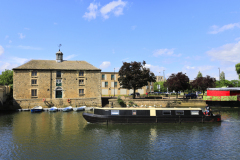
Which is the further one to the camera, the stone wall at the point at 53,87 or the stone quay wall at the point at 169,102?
the stone quay wall at the point at 169,102

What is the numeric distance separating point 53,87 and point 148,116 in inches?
1219

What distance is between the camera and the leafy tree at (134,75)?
Result: 49.9m

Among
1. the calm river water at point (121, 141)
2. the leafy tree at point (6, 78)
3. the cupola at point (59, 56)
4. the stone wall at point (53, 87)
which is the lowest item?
the calm river water at point (121, 141)

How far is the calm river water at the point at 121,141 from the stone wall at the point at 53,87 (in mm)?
19461

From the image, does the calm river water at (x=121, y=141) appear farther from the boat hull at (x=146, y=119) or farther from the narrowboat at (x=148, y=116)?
the narrowboat at (x=148, y=116)

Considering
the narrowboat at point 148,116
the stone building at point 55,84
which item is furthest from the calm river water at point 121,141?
the stone building at point 55,84

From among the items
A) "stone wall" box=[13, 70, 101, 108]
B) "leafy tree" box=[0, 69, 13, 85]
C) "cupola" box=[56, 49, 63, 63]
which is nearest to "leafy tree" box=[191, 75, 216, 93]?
"stone wall" box=[13, 70, 101, 108]

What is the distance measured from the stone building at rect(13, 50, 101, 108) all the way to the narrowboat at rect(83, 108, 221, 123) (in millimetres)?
21775

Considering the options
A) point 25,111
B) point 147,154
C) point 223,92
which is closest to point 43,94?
point 25,111

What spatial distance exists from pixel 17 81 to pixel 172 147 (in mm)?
43625

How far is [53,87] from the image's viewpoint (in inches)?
1918

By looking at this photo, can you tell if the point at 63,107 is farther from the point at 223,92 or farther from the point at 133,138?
the point at 223,92

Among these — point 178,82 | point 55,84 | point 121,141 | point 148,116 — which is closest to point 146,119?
point 148,116

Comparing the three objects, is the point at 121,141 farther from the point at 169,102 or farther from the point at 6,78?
the point at 6,78
